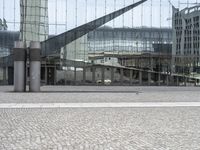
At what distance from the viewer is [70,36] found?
46.2 m

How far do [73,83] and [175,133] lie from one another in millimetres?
36286

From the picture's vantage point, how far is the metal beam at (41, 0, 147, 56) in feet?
150

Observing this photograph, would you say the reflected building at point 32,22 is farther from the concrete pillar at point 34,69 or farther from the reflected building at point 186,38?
the concrete pillar at point 34,69

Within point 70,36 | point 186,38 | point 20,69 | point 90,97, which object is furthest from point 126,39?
point 90,97

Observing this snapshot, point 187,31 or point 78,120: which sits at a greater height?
point 187,31

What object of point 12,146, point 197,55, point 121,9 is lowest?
point 12,146

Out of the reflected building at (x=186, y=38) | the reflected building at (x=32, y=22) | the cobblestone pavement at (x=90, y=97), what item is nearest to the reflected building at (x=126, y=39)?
the reflected building at (x=186, y=38)

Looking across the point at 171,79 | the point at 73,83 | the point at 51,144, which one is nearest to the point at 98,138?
the point at 51,144

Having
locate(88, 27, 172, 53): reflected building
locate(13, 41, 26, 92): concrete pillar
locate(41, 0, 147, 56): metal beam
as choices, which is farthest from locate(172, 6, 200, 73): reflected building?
locate(13, 41, 26, 92): concrete pillar

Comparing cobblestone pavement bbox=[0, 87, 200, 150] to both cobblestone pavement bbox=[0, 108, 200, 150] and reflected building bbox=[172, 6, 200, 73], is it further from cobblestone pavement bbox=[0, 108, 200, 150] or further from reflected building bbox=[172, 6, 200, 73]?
reflected building bbox=[172, 6, 200, 73]

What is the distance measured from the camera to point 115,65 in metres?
47.1

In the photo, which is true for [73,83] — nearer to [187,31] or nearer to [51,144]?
[187,31]

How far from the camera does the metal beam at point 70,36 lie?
150 ft

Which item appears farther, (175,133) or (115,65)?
(115,65)
